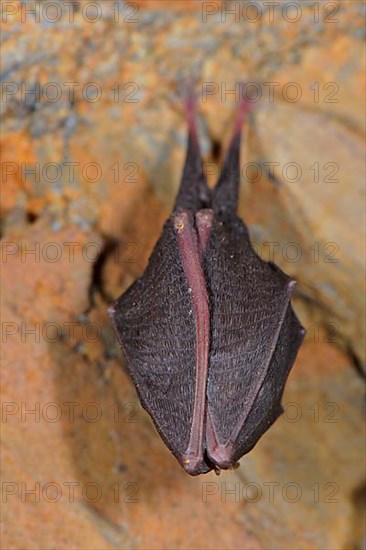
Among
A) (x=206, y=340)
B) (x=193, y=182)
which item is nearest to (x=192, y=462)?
(x=206, y=340)

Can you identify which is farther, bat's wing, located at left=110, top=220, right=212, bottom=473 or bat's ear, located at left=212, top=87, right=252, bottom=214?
bat's ear, located at left=212, top=87, right=252, bottom=214

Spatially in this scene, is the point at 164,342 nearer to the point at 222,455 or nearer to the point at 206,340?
the point at 206,340

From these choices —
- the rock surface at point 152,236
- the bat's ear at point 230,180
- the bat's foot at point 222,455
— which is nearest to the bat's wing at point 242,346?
the bat's foot at point 222,455

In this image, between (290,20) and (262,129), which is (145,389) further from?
(290,20)

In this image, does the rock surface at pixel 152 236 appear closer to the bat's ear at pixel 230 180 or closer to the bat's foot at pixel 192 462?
the bat's ear at pixel 230 180

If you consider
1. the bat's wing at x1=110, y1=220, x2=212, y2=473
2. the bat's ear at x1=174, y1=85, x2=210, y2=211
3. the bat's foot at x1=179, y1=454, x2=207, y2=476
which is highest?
the bat's ear at x1=174, y1=85, x2=210, y2=211

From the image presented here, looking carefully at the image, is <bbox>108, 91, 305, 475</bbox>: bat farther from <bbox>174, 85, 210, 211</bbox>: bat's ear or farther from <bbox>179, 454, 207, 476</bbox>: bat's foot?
<bbox>174, 85, 210, 211</bbox>: bat's ear

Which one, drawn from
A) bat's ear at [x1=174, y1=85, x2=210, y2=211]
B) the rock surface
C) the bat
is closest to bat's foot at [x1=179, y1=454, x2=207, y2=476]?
the bat
